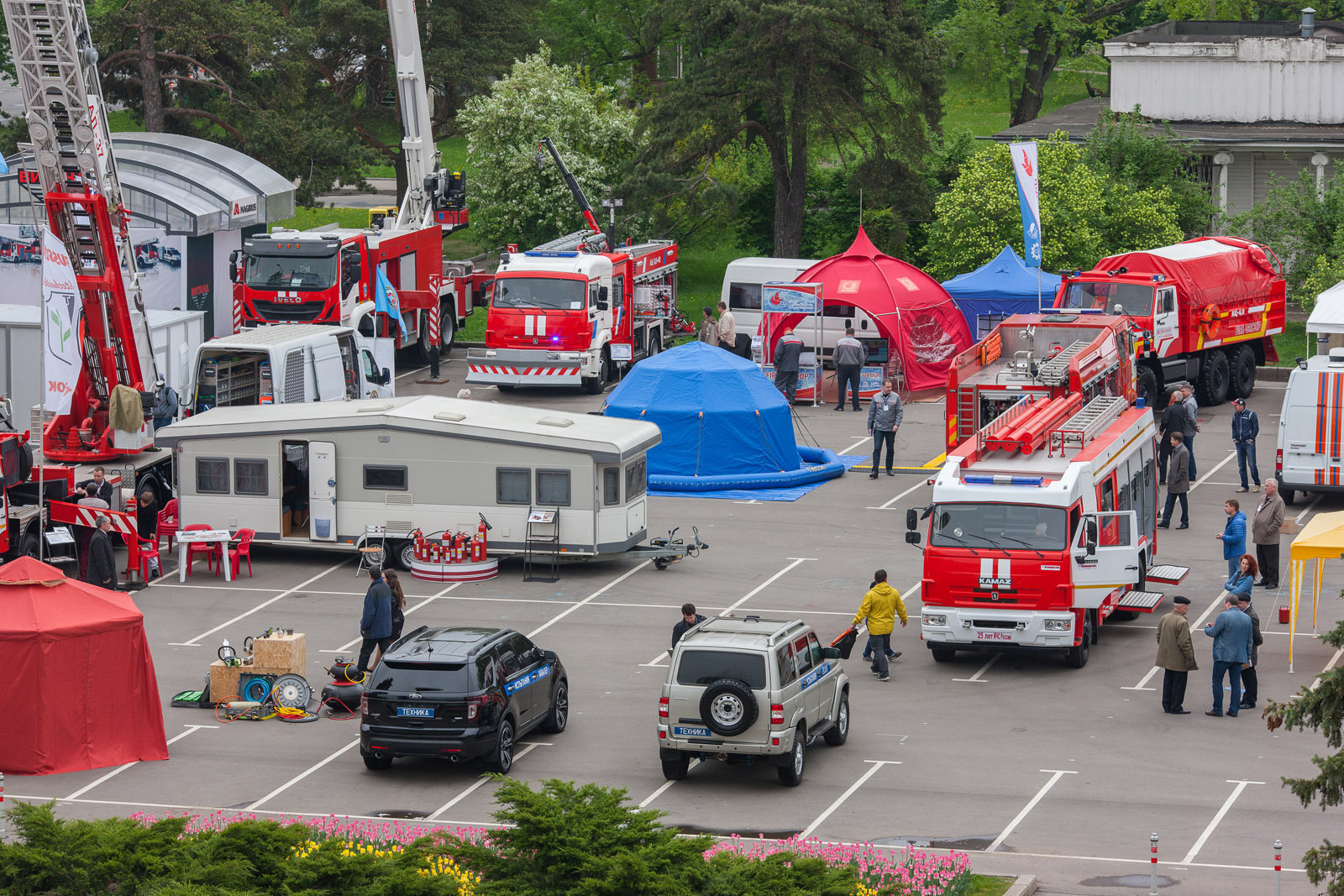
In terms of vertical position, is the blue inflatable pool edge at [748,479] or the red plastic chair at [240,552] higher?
the blue inflatable pool edge at [748,479]

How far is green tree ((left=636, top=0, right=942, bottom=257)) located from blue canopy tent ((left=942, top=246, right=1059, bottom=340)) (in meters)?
7.02

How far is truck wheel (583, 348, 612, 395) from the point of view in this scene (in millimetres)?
43347

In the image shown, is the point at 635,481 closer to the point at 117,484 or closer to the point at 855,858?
the point at 117,484

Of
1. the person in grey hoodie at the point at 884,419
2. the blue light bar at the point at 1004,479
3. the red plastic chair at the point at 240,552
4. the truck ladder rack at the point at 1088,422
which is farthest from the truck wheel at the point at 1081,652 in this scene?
the red plastic chair at the point at 240,552

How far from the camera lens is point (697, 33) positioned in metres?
50.6

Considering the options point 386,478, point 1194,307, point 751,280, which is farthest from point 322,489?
point 751,280

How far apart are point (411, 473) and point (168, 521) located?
402cm

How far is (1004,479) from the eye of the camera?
23281mm

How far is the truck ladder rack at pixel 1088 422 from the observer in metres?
24.2

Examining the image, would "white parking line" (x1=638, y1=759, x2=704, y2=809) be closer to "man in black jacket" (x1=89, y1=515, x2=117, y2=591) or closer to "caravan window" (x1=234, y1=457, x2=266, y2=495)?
"man in black jacket" (x1=89, y1=515, x2=117, y2=591)

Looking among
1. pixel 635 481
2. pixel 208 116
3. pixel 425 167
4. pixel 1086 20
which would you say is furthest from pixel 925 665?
pixel 1086 20

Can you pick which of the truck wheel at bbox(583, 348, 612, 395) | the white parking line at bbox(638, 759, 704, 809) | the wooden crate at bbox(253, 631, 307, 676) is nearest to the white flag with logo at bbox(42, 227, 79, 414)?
the wooden crate at bbox(253, 631, 307, 676)

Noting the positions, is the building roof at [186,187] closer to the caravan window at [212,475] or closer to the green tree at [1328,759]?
the caravan window at [212,475]

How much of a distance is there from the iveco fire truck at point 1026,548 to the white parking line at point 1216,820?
3.95 meters
